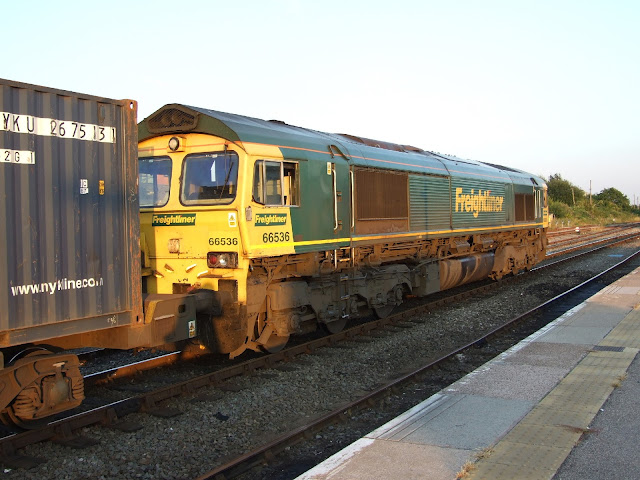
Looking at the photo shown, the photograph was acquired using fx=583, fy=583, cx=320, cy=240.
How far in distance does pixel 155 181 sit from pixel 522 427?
6067 mm

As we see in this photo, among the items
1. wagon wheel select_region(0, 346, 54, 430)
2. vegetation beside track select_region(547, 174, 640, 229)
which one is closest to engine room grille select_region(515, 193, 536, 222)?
wagon wheel select_region(0, 346, 54, 430)

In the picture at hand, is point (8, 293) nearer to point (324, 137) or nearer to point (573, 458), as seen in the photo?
point (573, 458)

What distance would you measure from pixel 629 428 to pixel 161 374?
5.69m

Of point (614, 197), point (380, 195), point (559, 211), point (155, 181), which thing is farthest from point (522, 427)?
point (614, 197)

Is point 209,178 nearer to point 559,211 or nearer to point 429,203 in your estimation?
point 429,203

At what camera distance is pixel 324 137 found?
10.2m

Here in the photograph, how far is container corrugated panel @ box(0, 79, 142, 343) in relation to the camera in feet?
15.8

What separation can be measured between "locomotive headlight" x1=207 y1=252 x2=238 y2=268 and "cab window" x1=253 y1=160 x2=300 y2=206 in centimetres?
84

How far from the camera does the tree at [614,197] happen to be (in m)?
101

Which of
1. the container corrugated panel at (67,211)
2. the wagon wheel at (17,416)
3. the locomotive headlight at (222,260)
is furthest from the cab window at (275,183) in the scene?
the wagon wheel at (17,416)

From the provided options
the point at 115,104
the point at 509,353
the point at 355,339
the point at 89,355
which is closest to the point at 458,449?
the point at 509,353

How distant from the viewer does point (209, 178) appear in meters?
8.17

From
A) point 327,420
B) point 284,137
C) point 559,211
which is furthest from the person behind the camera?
point 559,211

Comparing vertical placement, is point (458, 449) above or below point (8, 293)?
below
